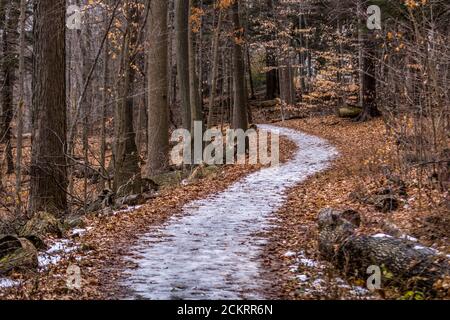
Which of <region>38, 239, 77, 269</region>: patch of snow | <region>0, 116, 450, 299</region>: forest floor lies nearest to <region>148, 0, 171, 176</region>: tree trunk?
<region>0, 116, 450, 299</region>: forest floor

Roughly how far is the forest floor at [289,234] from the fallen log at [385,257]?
24 centimetres

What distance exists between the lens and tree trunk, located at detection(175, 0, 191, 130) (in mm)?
18297

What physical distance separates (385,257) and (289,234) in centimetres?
303

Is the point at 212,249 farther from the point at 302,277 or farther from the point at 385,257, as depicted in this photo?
the point at 385,257

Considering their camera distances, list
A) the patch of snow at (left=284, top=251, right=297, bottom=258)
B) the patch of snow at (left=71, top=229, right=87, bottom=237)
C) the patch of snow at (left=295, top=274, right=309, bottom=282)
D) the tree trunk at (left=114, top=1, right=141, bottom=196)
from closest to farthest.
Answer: the patch of snow at (left=295, top=274, right=309, bottom=282), the patch of snow at (left=284, top=251, right=297, bottom=258), the patch of snow at (left=71, top=229, right=87, bottom=237), the tree trunk at (left=114, top=1, right=141, bottom=196)

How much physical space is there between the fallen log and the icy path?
117cm

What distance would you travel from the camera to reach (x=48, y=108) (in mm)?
10734

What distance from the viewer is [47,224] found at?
8.87 meters

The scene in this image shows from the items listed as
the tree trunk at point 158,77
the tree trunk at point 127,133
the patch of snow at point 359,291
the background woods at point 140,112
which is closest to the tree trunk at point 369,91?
the background woods at point 140,112

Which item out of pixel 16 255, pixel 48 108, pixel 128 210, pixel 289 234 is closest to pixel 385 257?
pixel 289 234

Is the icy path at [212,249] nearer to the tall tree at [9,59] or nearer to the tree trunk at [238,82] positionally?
the tree trunk at [238,82]

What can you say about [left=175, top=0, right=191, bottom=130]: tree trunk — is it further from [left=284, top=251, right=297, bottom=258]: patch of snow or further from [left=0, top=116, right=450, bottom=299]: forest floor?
[left=284, top=251, right=297, bottom=258]: patch of snow
